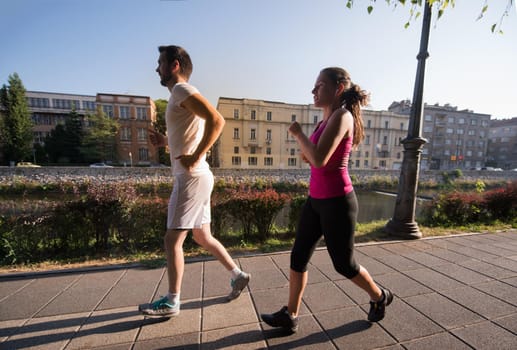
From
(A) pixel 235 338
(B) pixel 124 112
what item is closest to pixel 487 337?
(A) pixel 235 338

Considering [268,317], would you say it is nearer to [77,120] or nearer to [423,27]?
[423,27]

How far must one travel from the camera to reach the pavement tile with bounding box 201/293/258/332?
6.02 ft

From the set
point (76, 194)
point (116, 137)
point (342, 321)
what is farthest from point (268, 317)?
point (116, 137)

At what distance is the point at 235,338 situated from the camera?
1.67 meters

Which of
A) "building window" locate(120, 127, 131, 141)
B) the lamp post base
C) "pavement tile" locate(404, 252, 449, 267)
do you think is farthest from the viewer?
"building window" locate(120, 127, 131, 141)

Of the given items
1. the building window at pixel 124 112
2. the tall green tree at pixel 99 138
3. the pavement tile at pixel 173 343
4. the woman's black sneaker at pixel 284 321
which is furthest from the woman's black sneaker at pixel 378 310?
the building window at pixel 124 112

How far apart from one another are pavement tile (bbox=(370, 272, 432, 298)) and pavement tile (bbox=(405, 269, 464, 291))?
10 centimetres

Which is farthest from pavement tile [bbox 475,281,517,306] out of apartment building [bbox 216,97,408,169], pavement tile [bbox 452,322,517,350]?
apartment building [bbox 216,97,408,169]

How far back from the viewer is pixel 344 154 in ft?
5.29

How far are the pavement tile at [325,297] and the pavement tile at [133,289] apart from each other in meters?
1.60

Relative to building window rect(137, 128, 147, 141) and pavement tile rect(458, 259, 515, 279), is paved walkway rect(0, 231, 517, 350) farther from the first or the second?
building window rect(137, 128, 147, 141)

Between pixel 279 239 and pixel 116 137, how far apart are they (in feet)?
142

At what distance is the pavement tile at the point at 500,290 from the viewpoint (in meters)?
2.19

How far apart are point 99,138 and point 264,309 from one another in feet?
138
